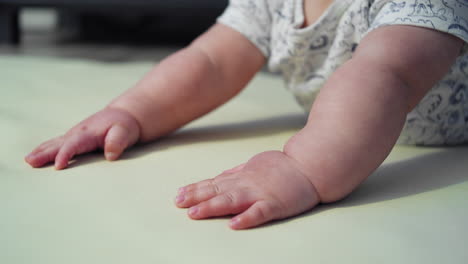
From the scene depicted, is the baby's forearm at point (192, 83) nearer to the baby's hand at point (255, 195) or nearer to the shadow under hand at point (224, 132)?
the shadow under hand at point (224, 132)

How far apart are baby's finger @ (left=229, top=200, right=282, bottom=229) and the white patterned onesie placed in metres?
0.24

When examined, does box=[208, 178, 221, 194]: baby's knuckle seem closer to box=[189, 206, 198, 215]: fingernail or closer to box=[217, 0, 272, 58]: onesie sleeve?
box=[189, 206, 198, 215]: fingernail

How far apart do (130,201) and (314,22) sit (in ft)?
1.10

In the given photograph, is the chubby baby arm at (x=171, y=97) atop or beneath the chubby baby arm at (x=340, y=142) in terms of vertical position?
beneath

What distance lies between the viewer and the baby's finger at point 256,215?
0.43 metres

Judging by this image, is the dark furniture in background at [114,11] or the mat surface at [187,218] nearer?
the mat surface at [187,218]

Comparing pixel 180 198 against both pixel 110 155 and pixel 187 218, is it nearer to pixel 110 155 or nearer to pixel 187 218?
pixel 187 218

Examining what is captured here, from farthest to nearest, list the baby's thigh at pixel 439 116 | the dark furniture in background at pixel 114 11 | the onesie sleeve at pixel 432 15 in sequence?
the dark furniture in background at pixel 114 11 < the baby's thigh at pixel 439 116 < the onesie sleeve at pixel 432 15

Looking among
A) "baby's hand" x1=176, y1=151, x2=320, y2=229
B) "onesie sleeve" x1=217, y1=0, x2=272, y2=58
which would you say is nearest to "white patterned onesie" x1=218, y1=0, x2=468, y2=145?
"onesie sleeve" x1=217, y1=0, x2=272, y2=58

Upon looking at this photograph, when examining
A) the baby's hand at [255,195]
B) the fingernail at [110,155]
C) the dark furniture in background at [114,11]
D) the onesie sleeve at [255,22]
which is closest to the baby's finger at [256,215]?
the baby's hand at [255,195]

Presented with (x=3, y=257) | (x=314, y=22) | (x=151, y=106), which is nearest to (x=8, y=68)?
(x=151, y=106)

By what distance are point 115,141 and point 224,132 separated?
19 centimetres

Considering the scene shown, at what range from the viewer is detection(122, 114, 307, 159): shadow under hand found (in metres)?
0.67

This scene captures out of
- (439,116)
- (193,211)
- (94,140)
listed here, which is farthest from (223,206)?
(439,116)
